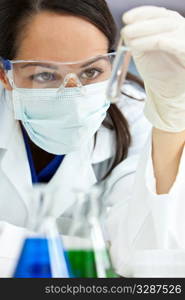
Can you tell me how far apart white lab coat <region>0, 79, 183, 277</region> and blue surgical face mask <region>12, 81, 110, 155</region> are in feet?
0.42

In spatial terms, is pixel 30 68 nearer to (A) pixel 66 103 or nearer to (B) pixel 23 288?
(A) pixel 66 103

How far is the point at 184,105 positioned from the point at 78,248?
389 millimetres

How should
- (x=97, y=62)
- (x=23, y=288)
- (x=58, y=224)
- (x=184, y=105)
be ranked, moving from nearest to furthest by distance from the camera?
(x=23, y=288), (x=184, y=105), (x=58, y=224), (x=97, y=62)

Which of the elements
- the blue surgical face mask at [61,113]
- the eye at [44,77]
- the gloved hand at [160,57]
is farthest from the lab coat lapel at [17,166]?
the gloved hand at [160,57]

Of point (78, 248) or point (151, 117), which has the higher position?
point (151, 117)

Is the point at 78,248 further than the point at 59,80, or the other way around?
the point at 59,80

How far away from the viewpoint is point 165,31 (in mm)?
935

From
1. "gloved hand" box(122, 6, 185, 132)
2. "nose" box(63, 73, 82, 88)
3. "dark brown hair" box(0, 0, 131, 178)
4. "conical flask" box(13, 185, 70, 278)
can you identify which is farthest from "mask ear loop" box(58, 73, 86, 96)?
"conical flask" box(13, 185, 70, 278)

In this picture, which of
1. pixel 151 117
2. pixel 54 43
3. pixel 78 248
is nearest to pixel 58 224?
pixel 78 248

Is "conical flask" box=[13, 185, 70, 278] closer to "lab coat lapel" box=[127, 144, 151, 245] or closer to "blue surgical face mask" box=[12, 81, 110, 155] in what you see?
"lab coat lapel" box=[127, 144, 151, 245]

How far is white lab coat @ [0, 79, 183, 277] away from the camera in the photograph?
1.12 meters

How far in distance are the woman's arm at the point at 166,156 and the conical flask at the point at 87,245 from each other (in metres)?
0.17

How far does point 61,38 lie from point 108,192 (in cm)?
50

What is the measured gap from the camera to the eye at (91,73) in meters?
1.37
